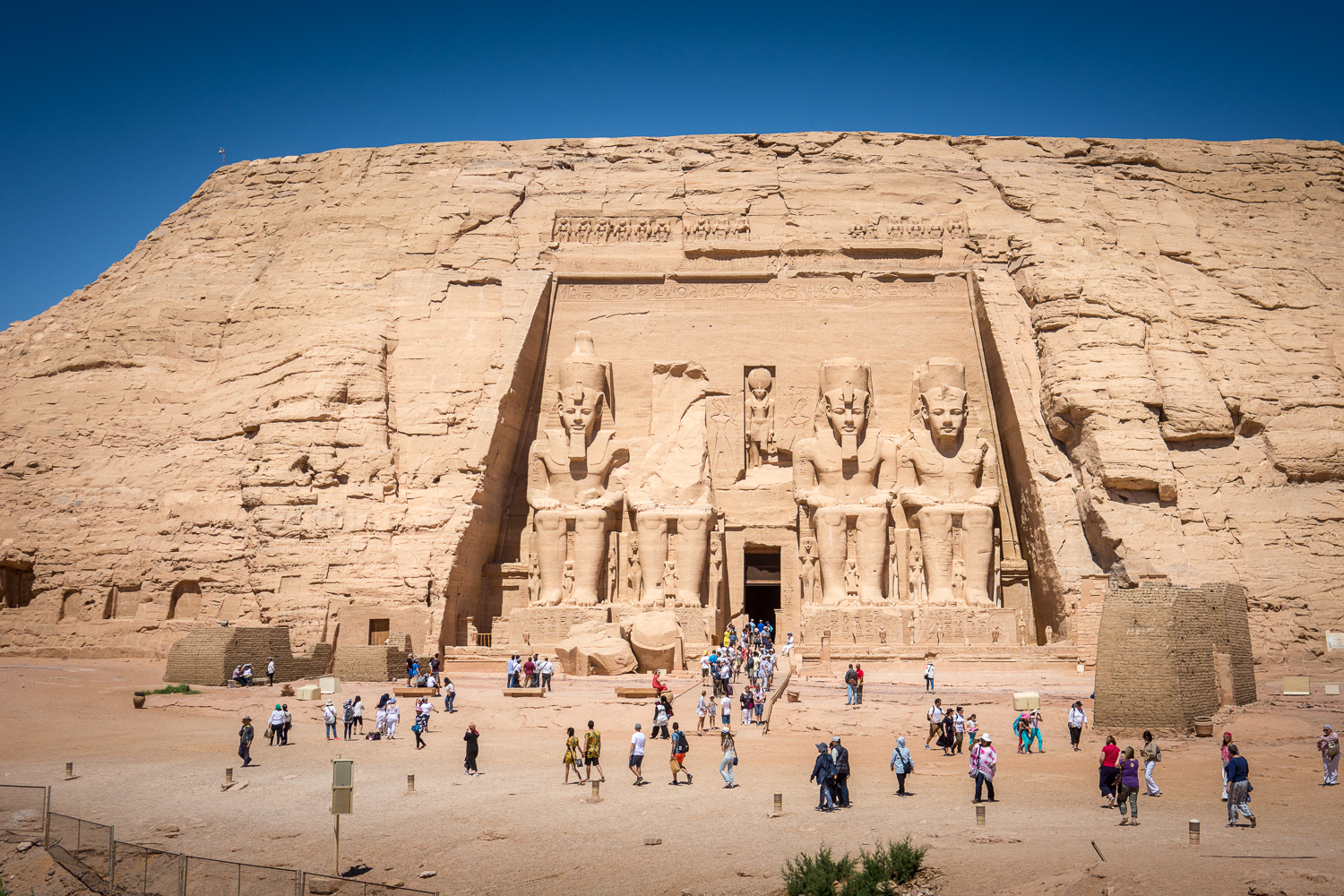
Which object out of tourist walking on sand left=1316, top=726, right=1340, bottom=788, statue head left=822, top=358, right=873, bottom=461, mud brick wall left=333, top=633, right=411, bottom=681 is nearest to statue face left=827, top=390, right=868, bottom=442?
statue head left=822, top=358, right=873, bottom=461

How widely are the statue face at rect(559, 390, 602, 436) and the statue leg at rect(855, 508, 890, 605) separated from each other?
5.73 meters

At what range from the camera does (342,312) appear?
23.8m

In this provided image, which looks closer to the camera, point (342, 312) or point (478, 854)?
point (478, 854)

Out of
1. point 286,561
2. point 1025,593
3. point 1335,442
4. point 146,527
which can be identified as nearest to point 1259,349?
point 1335,442

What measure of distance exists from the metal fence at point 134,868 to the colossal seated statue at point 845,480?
1484 cm

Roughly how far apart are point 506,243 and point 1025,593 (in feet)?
42.6

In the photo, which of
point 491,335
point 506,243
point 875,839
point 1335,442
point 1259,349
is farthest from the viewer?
point 506,243

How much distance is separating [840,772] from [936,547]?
1283 centimetres

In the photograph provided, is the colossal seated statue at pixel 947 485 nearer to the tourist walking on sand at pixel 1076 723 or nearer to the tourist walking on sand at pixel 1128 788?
the tourist walking on sand at pixel 1076 723

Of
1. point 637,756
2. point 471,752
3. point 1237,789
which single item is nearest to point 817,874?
point 1237,789

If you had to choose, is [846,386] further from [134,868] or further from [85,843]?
[134,868]

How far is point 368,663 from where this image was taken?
59.2 ft

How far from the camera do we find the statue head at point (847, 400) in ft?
75.6

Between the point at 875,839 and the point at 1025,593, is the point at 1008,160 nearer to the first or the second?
the point at 1025,593
